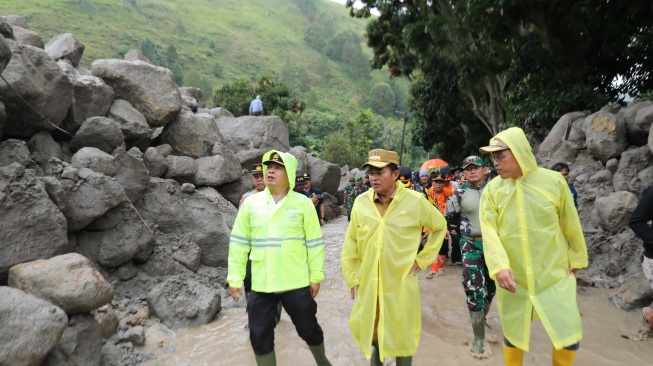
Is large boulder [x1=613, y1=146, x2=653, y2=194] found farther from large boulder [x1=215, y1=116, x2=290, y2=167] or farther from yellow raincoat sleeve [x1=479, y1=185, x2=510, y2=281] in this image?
large boulder [x1=215, y1=116, x2=290, y2=167]

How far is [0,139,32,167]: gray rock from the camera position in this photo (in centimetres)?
441

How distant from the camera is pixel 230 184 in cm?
798

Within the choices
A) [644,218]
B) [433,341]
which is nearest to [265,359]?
[433,341]

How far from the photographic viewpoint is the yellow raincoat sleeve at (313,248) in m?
2.86

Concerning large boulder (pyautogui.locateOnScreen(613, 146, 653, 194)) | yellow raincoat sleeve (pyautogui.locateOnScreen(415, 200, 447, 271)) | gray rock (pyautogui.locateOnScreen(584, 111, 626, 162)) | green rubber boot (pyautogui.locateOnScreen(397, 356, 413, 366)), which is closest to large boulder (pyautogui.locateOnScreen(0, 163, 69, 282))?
green rubber boot (pyautogui.locateOnScreen(397, 356, 413, 366))

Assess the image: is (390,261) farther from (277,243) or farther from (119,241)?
(119,241)

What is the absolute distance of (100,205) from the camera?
15.3 feet

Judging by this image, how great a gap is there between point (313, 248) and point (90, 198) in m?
3.32

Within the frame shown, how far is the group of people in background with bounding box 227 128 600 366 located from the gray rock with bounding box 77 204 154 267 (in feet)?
9.24

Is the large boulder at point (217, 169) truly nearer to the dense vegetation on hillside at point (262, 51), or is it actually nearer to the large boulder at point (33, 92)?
the large boulder at point (33, 92)

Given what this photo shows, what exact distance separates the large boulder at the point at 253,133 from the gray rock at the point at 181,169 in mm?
3535

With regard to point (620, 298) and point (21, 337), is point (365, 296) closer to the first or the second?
point (21, 337)

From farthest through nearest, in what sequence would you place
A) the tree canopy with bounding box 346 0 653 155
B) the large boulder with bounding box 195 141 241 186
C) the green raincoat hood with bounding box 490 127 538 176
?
the tree canopy with bounding box 346 0 653 155 → the large boulder with bounding box 195 141 241 186 → the green raincoat hood with bounding box 490 127 538 176

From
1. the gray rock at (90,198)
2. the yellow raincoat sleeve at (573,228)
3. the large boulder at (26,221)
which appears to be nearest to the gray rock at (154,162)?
the gray rock at (90,198)
